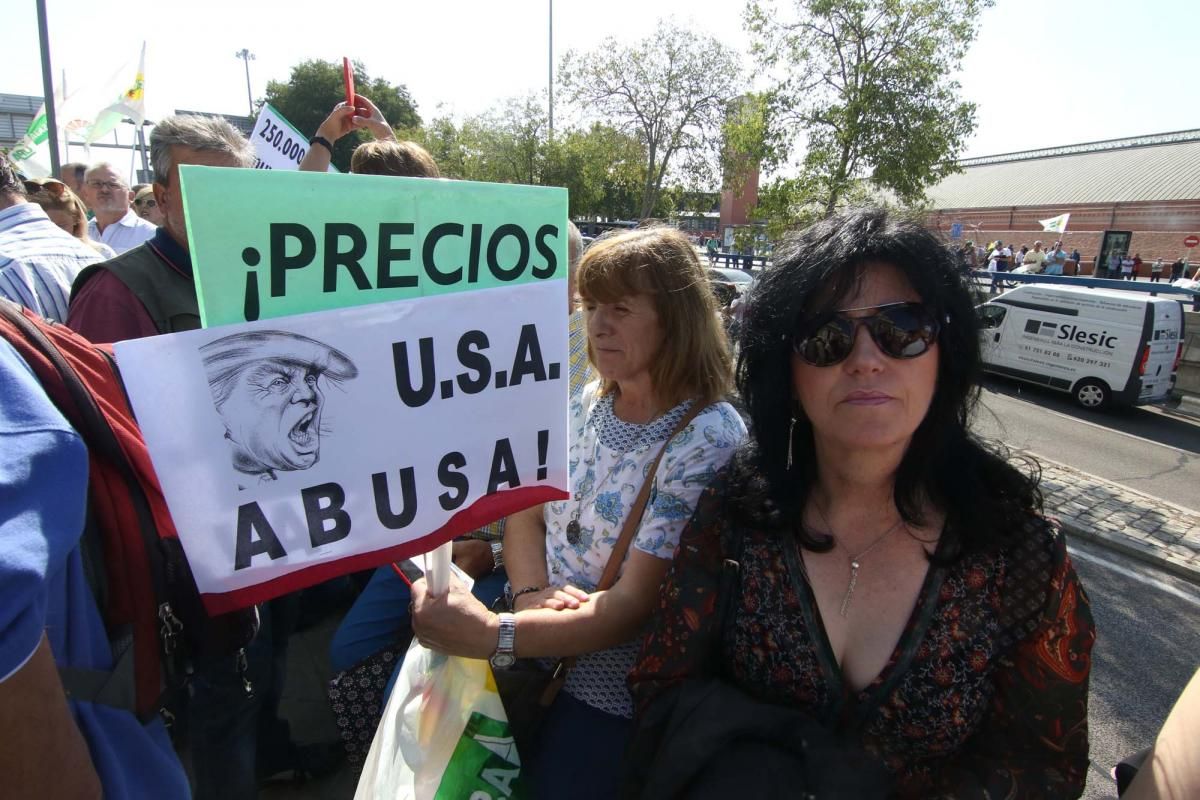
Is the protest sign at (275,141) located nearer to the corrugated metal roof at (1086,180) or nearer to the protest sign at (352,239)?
the protest sign at (352,239)

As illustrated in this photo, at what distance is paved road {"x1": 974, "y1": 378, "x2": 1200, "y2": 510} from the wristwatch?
6459 mm

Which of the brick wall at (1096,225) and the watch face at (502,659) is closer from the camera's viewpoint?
the watch face at (502,659)

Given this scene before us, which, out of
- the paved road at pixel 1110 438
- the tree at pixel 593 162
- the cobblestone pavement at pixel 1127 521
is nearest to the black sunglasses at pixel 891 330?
the cobblestone pavement at pixel 1127 521

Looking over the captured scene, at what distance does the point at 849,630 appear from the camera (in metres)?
1.39

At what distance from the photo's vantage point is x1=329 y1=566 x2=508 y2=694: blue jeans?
2.01 meters

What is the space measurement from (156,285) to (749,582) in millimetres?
2140

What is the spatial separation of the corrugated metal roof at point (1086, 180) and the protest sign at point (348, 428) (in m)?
36.4

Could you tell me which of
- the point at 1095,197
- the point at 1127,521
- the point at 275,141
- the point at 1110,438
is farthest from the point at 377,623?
the point at 1095,197

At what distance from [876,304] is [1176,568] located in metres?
4.82

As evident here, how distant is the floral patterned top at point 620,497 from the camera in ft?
5.64

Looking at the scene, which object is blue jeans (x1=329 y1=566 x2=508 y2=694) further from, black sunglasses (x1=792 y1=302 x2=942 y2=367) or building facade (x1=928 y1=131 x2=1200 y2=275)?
building facade (x1=928 y1=131 x2=1200 y2=275)

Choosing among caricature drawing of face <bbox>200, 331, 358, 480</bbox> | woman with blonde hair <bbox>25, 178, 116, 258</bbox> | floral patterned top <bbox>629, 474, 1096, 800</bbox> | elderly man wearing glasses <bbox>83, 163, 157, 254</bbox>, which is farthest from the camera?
elderly man wearing glasses <bbox>83, 163, 157, 254</bbox>

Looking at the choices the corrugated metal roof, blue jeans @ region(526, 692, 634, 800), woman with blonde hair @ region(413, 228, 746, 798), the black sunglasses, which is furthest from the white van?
the corrugated metal roof

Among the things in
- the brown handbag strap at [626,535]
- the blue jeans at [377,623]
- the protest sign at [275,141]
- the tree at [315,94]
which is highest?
the tree at [315,94]
